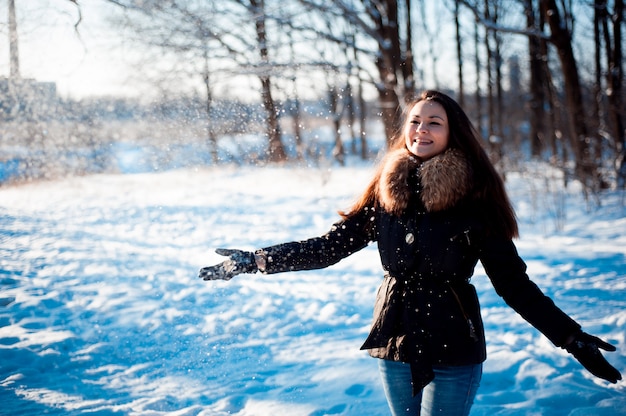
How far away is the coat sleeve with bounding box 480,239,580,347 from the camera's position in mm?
1589

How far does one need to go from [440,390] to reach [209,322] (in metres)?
2.89

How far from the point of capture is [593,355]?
1.56 metres

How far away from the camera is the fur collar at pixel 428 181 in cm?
171

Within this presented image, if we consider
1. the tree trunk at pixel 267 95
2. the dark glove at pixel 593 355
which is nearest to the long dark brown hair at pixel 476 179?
the dark glove at pixel 593 355

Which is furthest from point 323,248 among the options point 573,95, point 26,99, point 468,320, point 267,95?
point 573,95

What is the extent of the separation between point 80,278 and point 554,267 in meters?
5.48

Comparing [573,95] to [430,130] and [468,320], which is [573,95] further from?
[468,320]

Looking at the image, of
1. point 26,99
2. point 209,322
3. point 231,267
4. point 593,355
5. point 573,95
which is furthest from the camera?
point 573,95

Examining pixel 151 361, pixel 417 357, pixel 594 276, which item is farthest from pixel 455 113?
pixel 594 276

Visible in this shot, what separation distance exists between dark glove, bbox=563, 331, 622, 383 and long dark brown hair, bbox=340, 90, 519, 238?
0.44 m

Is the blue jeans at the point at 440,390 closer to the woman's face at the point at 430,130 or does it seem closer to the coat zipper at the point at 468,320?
the coat zipper at the point at 468,320

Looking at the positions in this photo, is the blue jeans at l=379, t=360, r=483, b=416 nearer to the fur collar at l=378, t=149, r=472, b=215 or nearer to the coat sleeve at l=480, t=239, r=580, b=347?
the coat sleeve at l=480, t=239, r=580, b=347

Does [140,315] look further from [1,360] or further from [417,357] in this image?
[417,357]

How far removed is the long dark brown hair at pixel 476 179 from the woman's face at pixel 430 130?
1.1 inches
